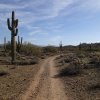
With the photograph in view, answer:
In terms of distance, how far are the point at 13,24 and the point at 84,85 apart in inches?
655

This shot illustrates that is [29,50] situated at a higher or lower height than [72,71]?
higher

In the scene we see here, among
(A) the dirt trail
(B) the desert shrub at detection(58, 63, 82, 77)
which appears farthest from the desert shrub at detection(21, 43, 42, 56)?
(A) the dirt trail

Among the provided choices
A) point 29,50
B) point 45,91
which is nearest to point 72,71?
point 45,91

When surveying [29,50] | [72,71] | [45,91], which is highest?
[29,50]

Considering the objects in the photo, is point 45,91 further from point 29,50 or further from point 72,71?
point 29,50

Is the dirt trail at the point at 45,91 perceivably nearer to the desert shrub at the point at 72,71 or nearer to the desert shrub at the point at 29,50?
the desert shrub at the point at 72,71

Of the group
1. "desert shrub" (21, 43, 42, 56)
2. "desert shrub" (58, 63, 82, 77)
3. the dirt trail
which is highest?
"desert shrub" (21, 43, 42, 56)

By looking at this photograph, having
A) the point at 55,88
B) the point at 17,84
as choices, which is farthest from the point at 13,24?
the point at 55,88

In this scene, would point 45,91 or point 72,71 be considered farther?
point 72,71

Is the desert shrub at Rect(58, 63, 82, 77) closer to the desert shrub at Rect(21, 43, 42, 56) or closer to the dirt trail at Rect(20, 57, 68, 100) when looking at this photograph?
the dirt trail at Rect(20, 57, 68, 100)

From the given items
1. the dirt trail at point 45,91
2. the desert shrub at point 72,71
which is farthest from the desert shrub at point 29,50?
the dirt trail at point 45,91

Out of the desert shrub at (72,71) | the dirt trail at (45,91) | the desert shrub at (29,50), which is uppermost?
the desert shrub at (29,50)

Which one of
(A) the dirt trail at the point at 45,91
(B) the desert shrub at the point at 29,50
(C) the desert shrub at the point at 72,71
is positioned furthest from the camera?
(B) the desert shrub at the point at 29,50

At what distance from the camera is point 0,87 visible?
15461mm
